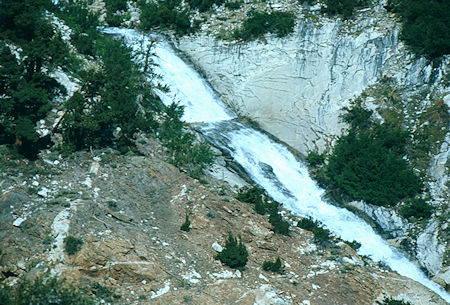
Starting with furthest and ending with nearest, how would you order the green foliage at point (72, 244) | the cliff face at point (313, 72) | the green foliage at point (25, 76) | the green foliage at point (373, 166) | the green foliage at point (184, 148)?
1. the cliff face at point (313, 72)
2. the green foliage at point (373, 166)
3. the green foliage at point (184, 148)
4. the green foliage at point (25, 76)
5. the green foliage at point (72, 244)

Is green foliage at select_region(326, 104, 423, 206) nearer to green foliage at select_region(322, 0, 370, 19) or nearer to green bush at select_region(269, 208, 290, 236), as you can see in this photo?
green bush at select_region(269, 208, 290, 236)

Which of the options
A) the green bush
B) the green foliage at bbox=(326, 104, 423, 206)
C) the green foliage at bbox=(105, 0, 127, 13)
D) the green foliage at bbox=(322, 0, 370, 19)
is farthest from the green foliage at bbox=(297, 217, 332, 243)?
the green foliage at bbox=(105, 0, 127, 13)

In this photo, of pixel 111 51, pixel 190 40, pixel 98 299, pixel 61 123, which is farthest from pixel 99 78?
pixel 190 40

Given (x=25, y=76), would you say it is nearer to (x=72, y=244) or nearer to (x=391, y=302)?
(x=72, y=244)

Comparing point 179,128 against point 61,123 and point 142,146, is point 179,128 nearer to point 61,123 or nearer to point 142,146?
point 142,146

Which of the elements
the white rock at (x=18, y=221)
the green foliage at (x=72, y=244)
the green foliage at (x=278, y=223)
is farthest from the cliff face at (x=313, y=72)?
the white rock at (x=18, y=221)

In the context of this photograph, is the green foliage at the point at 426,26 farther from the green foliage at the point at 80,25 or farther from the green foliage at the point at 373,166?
the green foliage at the point at 80,25

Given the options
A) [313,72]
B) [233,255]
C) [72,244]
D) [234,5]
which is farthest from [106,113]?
[234,5]
